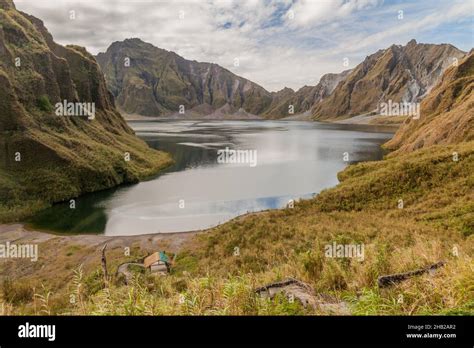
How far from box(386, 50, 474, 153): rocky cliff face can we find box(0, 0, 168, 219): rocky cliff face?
182 ft

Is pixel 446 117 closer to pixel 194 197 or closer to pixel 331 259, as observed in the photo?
pixel 194 197

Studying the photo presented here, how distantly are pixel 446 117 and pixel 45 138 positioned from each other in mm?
74654

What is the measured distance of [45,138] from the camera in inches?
2217

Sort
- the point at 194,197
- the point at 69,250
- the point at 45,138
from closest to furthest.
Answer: the point at 69,250 → the point at 194,197 → the point at 45,138

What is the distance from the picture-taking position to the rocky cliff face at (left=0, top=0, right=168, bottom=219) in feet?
162

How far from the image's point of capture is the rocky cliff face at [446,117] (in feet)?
175

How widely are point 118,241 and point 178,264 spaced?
9.64 metres

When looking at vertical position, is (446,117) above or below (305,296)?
above

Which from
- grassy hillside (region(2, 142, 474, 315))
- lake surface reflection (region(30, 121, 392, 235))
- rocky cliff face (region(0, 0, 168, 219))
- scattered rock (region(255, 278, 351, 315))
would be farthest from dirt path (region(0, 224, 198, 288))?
scattered rock (region(255, 278, 351, 315))

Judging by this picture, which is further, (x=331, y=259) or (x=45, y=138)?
(x=45, y=138)

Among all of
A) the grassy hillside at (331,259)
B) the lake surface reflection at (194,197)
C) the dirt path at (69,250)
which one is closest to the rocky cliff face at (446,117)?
the lake surface reflection at (194,197)

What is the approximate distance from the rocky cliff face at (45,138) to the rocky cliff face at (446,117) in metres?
55.5

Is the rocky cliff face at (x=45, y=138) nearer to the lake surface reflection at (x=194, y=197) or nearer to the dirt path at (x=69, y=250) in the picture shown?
the lake surface reflection at (x=194, y=197)

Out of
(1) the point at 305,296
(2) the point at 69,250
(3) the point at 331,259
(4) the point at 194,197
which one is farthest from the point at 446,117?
(1) the point at 305,296
